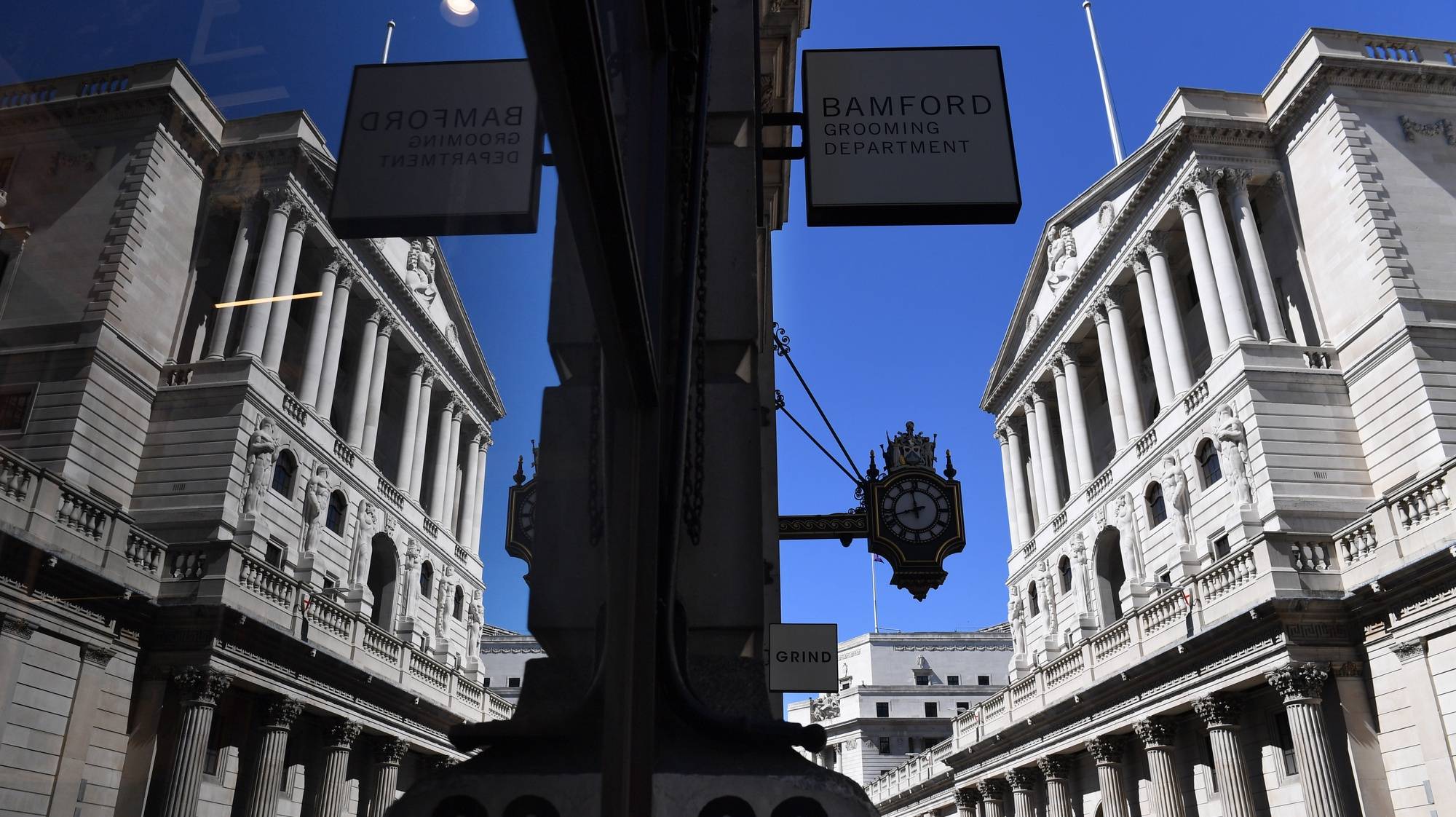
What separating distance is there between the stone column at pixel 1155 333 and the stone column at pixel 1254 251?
13.3ft

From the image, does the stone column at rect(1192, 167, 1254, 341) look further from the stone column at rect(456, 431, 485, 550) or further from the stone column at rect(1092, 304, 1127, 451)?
A: the stone column at rect(456, 431, 485, 550)

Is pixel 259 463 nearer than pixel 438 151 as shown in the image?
No

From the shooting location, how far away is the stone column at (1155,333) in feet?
117

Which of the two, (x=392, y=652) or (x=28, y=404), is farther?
(x=392, y=652)

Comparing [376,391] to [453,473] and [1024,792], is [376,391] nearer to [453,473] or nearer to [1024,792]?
[453,473]

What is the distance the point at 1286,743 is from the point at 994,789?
62.0 feet

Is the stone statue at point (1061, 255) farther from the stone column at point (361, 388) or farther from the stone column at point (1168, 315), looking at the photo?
the stone column at point (361, 388)

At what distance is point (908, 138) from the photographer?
25.2 feet

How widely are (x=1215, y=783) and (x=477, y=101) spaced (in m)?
31.9

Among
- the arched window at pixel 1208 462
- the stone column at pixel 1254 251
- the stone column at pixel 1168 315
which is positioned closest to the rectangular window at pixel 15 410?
the arched window at pixel 1208 462

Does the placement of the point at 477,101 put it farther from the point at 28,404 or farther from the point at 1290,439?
the point at 1290,439

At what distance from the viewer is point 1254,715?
26.2 meters

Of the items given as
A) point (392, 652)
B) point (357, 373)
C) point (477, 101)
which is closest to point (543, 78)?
point (477, 101)

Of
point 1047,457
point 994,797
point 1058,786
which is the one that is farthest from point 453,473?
point 1047,457
